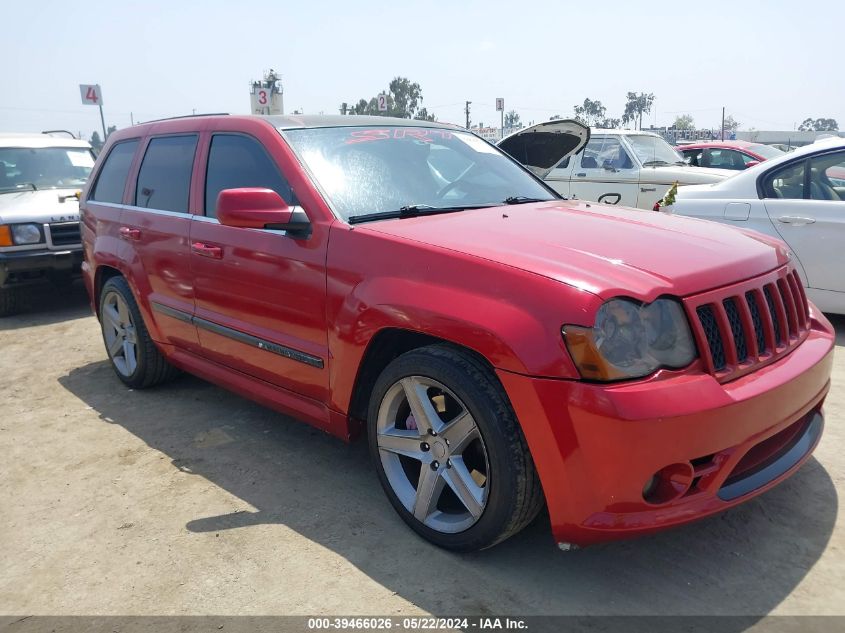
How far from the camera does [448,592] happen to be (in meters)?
2.51

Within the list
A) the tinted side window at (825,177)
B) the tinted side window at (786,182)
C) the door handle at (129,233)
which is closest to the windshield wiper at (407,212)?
the door handle at (129,233)

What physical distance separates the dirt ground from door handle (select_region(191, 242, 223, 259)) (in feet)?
3.46

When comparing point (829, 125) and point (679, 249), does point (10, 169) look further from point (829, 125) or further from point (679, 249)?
point (829, 125)

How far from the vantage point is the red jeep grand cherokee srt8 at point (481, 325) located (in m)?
2.23

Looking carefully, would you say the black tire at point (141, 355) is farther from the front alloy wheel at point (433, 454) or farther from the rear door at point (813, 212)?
the rear door at point (813, 212)

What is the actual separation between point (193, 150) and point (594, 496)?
301 cm

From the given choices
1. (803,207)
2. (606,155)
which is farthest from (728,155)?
(803,207)

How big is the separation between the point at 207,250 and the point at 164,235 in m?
0.54

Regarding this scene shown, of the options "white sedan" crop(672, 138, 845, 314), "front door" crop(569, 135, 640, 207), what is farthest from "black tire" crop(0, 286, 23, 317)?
"front door" crop(569, 135, 640, 207)

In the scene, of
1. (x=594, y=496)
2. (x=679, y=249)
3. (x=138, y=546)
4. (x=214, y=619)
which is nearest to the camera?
(x=594, y=496)

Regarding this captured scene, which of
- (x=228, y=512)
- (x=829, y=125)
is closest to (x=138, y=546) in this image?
(x=228, y=512)

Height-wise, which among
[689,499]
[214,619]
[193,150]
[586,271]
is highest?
[193,150]

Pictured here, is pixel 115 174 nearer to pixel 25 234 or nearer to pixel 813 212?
pixel 25 234

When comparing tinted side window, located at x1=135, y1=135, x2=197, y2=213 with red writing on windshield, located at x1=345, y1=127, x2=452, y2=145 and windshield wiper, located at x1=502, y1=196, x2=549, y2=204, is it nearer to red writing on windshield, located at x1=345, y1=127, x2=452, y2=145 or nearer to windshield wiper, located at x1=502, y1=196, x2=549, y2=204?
red writing on windshield, located at x1=345, y1=127, x2=452, y2=145
